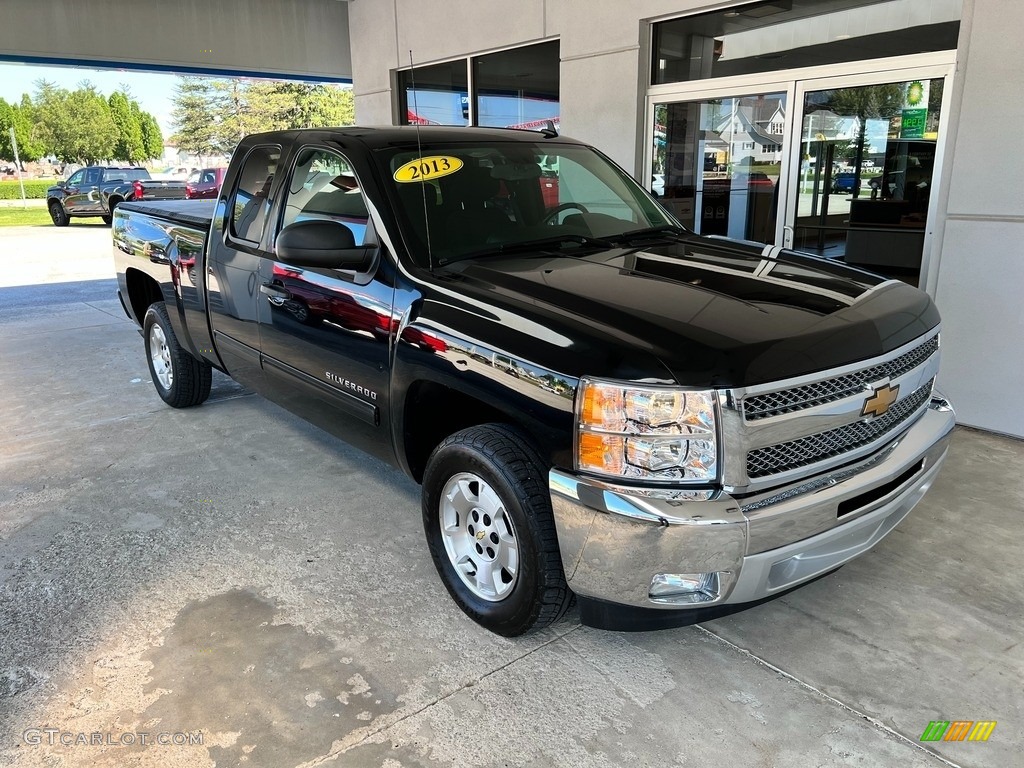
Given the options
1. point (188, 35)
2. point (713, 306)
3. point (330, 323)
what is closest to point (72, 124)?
point (188, 35)

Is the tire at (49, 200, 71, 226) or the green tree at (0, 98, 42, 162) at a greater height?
the green tree at (0, 98, 42, 162)

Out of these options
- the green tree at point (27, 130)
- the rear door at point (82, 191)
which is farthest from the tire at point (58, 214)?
the green tree at point (27, 130)

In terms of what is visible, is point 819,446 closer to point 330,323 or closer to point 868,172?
point 330,323

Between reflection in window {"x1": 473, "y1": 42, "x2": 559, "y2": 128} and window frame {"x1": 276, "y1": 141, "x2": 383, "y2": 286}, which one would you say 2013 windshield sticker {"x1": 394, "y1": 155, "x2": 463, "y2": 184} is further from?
reflection in window {"x1": 473, "y1": 42, "x2": 559, "y2": 128}

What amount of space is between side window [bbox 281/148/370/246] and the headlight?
5.09ft

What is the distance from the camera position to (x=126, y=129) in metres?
50.2

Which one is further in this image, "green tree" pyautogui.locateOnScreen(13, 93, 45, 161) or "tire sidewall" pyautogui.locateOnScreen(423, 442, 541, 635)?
"green tree" pyautogui.locateOnScreen(13, 93, 45, 161)

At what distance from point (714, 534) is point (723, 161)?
531 centimetres

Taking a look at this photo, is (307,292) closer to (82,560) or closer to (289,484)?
(289,484)

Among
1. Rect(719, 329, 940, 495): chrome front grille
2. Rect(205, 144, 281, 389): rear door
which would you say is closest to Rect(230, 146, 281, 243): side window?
Rect(205, 144, 281, 389): rear door

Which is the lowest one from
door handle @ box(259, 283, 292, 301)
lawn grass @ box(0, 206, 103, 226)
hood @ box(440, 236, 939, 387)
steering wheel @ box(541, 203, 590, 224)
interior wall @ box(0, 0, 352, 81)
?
lawn grass @ box(0, 206, 103, 226)

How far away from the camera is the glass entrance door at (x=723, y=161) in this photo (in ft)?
21.0

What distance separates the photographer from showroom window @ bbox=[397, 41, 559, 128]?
338 inches

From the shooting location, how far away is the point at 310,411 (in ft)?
13.3
